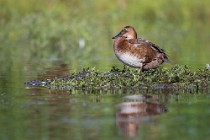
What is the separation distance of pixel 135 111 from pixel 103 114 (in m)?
A: 0.46

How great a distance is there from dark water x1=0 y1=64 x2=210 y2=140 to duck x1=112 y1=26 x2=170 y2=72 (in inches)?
40.6

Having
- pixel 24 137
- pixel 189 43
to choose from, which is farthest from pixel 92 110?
pixel 189 43

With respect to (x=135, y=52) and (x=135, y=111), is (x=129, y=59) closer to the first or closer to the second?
(x=135, y=52)

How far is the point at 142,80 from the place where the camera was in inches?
507

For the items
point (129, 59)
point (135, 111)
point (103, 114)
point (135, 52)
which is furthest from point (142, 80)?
point (103, 114)

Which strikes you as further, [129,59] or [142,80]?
[129,59]

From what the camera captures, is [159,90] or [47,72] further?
[47,72]

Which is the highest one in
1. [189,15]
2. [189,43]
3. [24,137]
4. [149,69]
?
[189,15]

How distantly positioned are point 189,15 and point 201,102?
22419 mm

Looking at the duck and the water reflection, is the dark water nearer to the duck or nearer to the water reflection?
the water reflection

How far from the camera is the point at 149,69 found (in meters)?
13.8

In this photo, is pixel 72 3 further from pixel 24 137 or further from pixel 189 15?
pixel 24 137

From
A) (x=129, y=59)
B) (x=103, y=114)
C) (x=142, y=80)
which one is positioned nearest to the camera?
(x=103, y=114)

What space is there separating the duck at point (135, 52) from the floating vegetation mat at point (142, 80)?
154 millimetres
